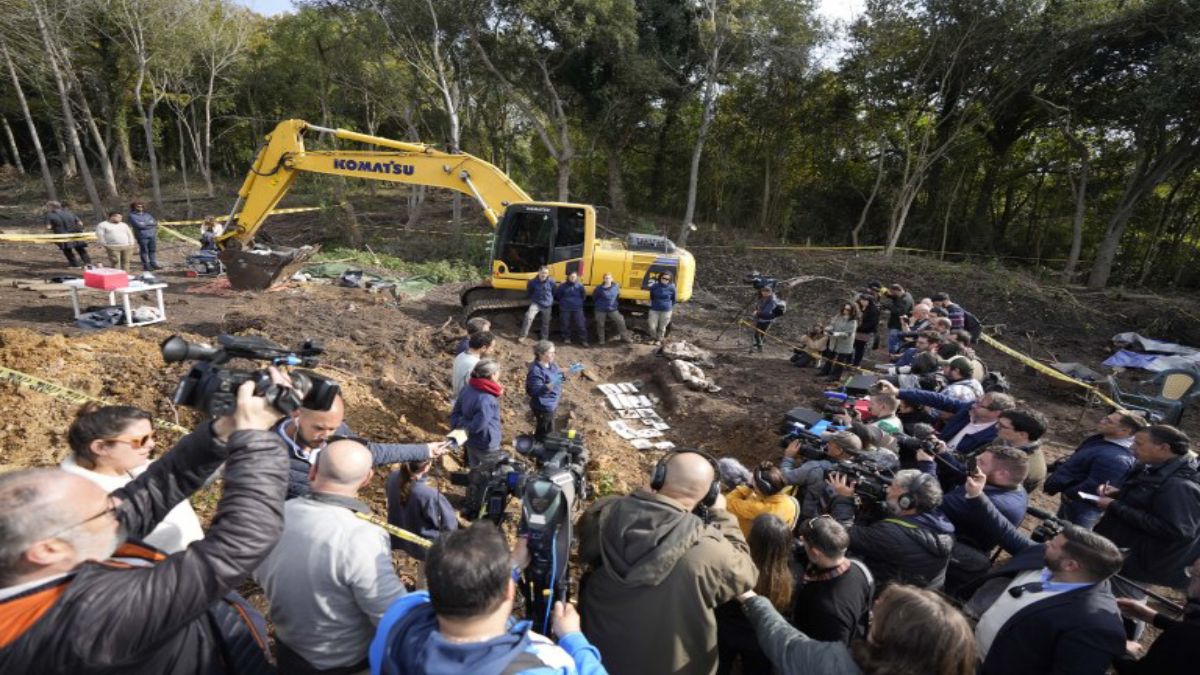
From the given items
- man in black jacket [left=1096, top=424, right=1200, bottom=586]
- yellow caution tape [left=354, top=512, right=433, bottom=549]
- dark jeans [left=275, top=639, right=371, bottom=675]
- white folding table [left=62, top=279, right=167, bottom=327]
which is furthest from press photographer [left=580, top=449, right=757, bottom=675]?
white folding table [left=62, top=279, right=167, bottom=327]

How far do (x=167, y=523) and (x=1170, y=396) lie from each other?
404 inches

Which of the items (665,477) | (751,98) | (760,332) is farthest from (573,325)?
(751,98)

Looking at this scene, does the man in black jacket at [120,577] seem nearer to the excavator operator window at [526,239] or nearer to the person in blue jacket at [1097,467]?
the person in blue jacket at [1097,467]

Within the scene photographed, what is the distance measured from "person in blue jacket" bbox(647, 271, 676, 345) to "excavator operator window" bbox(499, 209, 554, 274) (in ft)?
6.48

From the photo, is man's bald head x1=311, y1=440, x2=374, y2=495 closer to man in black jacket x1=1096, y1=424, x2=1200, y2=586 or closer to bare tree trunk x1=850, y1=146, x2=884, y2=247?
man in black jacket x1=1096, y1=424, x2=1200, y2=586

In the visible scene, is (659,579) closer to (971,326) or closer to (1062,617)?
(1062,617)

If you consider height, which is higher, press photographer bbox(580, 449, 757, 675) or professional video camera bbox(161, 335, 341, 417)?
Result: professional video camera bbox(161, 335, 341, 417)

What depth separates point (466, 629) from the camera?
4.81 ft

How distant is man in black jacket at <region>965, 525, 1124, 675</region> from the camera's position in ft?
6.86

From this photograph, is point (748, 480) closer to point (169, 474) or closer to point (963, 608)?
point (963, 608)

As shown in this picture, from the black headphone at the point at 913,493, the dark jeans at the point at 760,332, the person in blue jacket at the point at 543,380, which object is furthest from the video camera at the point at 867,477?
the dark jeans at the point at 760,332

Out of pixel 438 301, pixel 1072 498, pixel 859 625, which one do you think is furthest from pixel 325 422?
pixel 438 301

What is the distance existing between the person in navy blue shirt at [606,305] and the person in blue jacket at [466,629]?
7861 mm

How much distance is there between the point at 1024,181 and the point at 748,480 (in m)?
26.6
